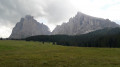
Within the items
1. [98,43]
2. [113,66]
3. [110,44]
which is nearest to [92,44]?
[98,43]

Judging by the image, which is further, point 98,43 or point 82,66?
point 98,43

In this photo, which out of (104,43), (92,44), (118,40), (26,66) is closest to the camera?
(26,66)

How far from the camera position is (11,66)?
31.2m

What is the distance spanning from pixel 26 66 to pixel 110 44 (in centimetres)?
13755

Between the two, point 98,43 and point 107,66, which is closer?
point 107,66

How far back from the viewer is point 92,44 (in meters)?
173

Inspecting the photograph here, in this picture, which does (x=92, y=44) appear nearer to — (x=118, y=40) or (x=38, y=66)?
(x=118, y=40)

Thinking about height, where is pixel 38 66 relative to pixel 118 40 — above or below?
below

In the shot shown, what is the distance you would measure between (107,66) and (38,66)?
13435 mm

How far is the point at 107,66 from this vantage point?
1244 inches

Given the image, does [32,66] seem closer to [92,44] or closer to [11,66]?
[11,66]

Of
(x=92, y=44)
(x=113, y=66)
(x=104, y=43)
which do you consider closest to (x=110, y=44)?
(x=104, y=43)

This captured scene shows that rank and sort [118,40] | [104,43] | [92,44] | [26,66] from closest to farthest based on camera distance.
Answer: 1. [26,66]
2. [118,40]
3. [104,43]
4. [92,44]

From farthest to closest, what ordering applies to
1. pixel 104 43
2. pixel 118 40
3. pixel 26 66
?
pixel 104 43 → pixel 118 40 → pixel 26 66
